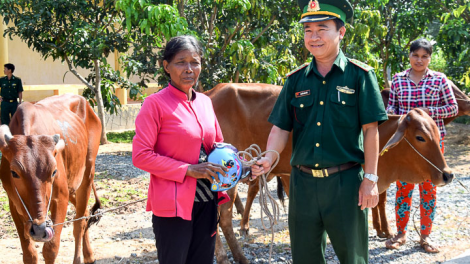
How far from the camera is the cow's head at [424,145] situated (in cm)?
442

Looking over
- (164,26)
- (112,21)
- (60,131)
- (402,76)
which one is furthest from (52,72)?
(402,76)

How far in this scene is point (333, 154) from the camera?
9.43 ft

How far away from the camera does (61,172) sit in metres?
4.19

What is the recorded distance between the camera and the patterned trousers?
5105 mm

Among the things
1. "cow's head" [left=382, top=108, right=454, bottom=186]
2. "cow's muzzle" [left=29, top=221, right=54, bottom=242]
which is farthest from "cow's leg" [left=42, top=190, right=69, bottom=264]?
"cow's head" [left=382, top=108, right=454, bottom=186]

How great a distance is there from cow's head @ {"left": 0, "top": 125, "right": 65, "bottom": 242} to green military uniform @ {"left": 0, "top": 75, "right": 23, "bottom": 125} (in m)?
8.60

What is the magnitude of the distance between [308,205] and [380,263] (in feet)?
7.63

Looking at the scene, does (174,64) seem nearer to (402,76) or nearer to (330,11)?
(330,11)

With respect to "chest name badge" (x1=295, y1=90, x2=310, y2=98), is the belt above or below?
below

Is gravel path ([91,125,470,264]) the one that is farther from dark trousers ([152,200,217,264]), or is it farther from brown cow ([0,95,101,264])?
dark trousers ([152,200,217,264])

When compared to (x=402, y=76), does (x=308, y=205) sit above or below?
below

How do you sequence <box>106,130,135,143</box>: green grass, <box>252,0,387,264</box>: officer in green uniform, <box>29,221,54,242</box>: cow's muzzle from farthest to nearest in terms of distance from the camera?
<box>106,130,135,143</box>: green grass < <box>29,221,54,242</box>: cow's muzzle < <box>252,0,387,264</box>: officer in green uniform

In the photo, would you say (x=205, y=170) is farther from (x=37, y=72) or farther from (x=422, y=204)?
(x=37, y=72)

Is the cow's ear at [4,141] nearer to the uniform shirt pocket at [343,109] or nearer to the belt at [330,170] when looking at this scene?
the belt at [330,170]
